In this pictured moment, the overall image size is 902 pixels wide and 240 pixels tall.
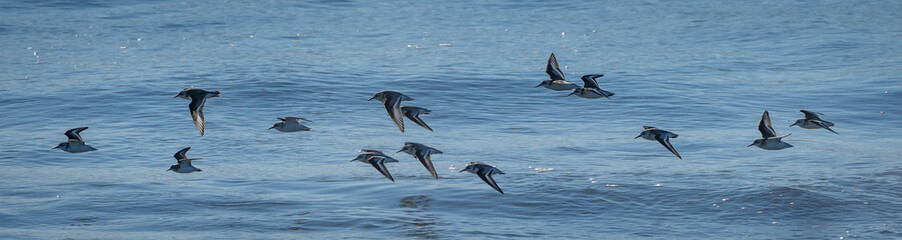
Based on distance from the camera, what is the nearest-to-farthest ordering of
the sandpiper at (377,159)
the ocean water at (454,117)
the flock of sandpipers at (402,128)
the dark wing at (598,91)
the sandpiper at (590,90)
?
the sandpiper at (377,159) < the flock of sandpipers at (402,128) < the dark wing at (598,91) < the sandpiper at (590,90) < the ocean water at (454,117)

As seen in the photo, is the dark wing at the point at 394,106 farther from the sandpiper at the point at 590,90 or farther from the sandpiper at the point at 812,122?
the sandpiper at the point at 812,122

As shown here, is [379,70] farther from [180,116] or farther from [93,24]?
[93,24]

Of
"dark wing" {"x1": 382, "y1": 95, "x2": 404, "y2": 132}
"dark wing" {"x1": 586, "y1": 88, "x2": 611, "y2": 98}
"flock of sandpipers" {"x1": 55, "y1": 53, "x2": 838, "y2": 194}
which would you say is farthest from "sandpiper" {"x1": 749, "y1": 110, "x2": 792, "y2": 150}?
"dark wing" {"x1": 382, "y1": 95, "x2": 404, "y2": 132}

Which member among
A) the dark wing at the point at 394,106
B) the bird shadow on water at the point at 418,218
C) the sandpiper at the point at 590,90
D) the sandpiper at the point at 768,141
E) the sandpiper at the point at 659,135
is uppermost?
the sandpiper at the point at 590,90

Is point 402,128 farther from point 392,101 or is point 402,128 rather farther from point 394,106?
point 392,101

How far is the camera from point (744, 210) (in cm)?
1556

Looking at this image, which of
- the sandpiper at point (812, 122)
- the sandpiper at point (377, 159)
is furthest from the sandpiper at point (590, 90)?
the sandpiper at point (377, 159)

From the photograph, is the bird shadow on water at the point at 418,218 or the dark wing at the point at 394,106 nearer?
the bird shadow on water at the point at 418,218

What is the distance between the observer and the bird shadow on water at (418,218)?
1430 cm

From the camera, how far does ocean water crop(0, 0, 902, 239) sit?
15266mm

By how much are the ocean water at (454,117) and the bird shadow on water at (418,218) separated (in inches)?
2.2

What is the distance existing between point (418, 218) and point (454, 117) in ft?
30.3

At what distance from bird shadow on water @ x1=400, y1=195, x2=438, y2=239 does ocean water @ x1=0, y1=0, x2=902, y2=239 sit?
0.06m

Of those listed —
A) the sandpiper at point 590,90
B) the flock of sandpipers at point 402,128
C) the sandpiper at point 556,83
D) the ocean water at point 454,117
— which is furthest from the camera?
the sandpiper at point 556,83
